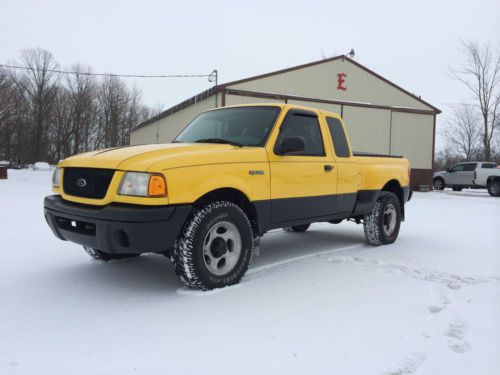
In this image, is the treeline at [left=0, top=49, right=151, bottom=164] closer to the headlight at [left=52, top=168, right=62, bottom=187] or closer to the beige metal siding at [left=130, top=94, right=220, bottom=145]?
the beige metal siding at [left=130, top=94, right=220, bottom=145]

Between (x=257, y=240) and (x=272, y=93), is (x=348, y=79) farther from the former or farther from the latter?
(x=257, y=240)

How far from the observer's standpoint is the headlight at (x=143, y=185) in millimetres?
3467

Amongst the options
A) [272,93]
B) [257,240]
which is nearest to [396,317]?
[257,240]

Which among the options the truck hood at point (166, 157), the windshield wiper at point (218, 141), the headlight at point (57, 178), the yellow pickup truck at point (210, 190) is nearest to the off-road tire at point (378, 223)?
the yellow pickup truck at point (210, 190)

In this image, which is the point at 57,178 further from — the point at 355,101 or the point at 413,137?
→ the point at 413,137

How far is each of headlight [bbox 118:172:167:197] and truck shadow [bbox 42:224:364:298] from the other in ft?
3.31

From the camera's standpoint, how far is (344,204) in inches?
219

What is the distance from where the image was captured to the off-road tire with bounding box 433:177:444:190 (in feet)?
77.5

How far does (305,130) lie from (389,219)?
246 centimetres

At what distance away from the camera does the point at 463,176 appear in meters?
22.4

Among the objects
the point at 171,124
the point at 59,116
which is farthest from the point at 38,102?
the point at 171,124

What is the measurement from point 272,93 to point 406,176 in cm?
1128

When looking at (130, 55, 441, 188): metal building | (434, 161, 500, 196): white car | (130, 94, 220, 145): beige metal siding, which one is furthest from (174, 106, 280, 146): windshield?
(434, 161, 500, 196): white car

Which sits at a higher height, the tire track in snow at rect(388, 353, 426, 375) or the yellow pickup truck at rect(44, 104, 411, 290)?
the yellow pickup truck at rect(44, 104, 411, 290)
